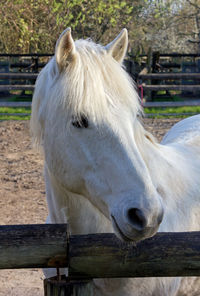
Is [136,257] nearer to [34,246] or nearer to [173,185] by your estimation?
[34,246]

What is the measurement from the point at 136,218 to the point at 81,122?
19.9 inches

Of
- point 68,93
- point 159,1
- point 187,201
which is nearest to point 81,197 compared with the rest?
point 68,93

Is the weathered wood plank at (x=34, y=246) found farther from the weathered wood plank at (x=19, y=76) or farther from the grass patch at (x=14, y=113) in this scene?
the weathered wood plank at (x=19, y=76)

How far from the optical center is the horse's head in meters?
1.52

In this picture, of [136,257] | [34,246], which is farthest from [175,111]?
[34,246]

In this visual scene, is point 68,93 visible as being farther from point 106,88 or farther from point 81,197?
point 81,197

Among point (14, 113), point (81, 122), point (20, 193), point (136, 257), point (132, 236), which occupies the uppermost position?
point (81, 122)

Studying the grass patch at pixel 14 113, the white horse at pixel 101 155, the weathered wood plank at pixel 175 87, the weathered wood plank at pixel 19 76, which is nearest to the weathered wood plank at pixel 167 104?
the weathered wood plank at pixel 175 87

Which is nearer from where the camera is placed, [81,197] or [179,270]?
[179,270]

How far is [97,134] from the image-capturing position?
66.0 inches

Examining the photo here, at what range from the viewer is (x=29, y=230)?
1541 mm

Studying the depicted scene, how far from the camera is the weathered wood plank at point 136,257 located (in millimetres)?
1516

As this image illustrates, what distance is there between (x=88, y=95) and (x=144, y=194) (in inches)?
20.5

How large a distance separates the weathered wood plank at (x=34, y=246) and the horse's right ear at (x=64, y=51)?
0.77 metres
